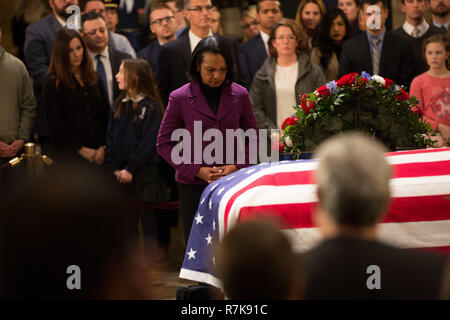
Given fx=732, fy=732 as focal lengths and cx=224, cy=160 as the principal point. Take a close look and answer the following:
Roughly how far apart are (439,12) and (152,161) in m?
2.87

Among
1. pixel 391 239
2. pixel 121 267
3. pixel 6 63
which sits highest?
pixel 6 63

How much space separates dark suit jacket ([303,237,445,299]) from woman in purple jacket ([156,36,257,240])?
234 centimetres

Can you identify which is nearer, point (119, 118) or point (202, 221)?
point (202, 221)

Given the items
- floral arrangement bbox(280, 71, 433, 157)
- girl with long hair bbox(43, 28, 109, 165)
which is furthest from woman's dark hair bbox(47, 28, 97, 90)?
floral arrangement bbox(280, 71, 433, 157)

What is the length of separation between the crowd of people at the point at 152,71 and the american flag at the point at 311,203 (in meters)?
1.43

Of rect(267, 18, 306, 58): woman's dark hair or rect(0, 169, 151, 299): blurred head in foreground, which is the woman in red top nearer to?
rect(267, 18, 306, 58): woman's dark hair

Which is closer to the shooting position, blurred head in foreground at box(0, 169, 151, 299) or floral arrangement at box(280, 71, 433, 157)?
blurred head in foreground at box(0, 169, 151, 299)

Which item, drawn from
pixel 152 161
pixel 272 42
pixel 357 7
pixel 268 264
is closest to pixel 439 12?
pixel 357 7

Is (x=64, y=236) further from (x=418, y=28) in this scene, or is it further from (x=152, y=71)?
(x=418, y=28)

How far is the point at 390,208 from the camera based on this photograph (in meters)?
3.30

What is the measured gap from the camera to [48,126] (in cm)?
527

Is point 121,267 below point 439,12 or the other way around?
below

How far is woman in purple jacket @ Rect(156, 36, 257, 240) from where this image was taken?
3971 mm

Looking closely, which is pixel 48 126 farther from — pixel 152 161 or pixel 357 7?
pixel 357 7
